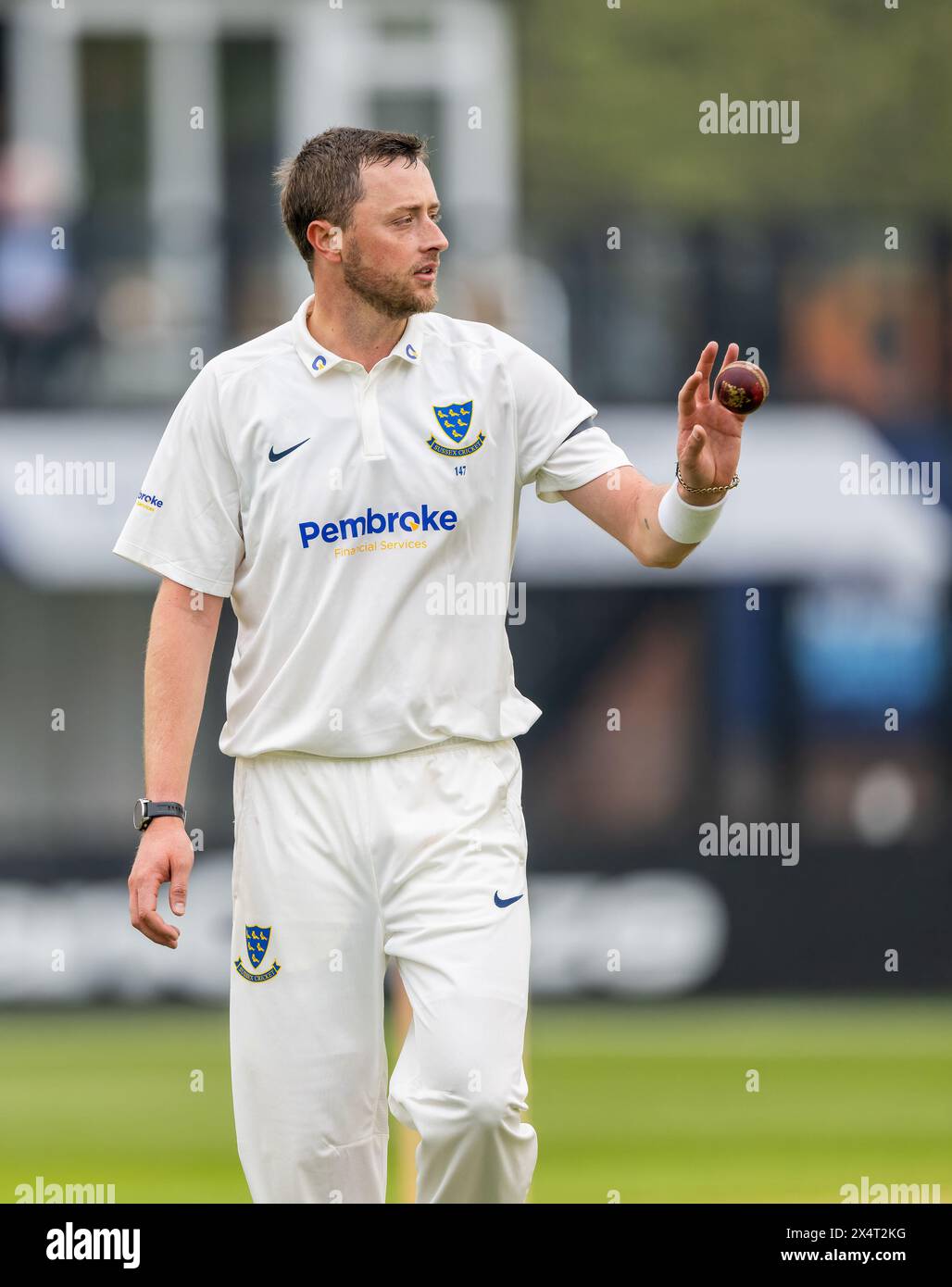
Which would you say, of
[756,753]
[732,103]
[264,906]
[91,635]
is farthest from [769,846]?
[732,103]

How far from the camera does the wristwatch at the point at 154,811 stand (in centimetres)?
539

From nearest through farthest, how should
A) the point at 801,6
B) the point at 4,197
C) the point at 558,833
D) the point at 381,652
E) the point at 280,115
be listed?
the point at 381,652, the point at 558,833, the point at 4,197, the point at 280,115, the point at 801,6

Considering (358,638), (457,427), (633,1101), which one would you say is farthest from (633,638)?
(358,638)

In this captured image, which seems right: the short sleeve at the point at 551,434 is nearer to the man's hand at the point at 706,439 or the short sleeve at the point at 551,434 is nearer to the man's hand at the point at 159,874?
the man's hand at the point at 706,439

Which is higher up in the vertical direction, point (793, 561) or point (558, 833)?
point (793, 561)

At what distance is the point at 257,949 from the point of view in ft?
17.6

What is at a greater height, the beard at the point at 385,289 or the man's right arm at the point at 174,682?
the beard at the point at 385,289

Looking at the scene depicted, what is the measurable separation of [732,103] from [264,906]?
2163 centimetres

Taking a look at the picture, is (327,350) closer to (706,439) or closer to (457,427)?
(457,427)

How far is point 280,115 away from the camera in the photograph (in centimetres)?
2136

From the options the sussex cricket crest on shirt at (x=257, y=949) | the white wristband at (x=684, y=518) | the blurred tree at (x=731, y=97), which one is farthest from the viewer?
the blurred tree at (x=731, y=97)

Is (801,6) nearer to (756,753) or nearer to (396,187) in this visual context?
(756,753)

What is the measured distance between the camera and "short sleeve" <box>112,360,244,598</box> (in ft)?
18.0

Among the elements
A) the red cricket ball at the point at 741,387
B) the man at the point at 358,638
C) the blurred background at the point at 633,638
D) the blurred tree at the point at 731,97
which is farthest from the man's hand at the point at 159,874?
the blurred tree at the point at 731,97
